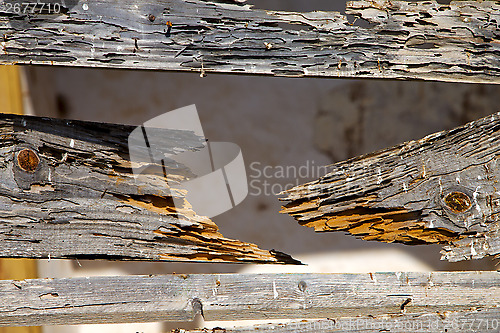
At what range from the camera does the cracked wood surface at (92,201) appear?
3.72 ft

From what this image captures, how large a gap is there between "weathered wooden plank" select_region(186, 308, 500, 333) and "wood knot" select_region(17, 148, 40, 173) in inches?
25.9

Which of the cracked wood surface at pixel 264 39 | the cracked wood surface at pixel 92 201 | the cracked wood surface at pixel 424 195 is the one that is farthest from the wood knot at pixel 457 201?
the cracked wood surface at pixel 92 201

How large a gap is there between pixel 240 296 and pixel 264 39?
61 centimetres

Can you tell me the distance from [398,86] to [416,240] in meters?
1.04

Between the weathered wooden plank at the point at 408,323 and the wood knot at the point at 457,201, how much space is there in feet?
0.84

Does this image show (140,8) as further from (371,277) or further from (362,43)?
(371,277)

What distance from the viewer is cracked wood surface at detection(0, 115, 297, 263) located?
1.13 m

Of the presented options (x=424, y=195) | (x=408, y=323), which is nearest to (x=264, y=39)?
(x=424, y=195)

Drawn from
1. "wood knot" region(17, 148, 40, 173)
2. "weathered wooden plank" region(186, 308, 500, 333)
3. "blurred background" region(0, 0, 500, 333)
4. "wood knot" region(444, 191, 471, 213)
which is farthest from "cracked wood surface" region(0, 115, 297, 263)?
"blurred background" region(0, 0, 500, 333)

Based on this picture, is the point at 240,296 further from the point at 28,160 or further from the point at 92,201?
the point at 28,160

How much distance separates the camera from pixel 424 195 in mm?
1229

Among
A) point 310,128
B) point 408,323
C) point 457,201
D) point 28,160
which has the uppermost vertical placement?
point 310,128

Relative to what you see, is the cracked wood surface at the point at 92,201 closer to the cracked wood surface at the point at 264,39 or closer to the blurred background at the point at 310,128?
the cracked wood surface at the point at 264,39

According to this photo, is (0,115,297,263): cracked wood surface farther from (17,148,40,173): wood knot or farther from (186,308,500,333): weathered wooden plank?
(186,308,500,333): weathered wooden plank
